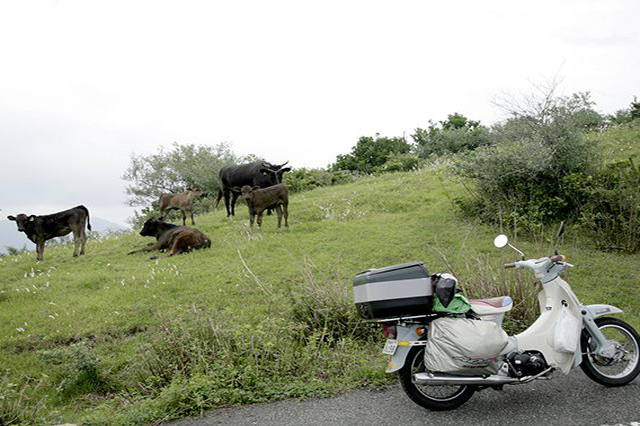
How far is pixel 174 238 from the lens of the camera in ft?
48.7

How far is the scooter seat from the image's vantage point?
5992 mm

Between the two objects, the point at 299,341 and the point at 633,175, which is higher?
the point at 633,175

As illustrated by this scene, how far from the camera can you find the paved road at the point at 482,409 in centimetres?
558

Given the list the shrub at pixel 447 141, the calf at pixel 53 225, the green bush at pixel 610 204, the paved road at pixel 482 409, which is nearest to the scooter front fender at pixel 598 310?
the paved road at pixel 482 409

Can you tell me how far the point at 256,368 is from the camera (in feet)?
22.7

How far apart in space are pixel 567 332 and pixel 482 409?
114cm

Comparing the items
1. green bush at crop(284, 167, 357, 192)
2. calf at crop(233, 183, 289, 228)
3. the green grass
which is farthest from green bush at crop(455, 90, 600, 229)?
green bush at crop(284, 167, 357, 192)

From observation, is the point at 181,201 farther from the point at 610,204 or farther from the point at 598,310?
the point at 598,310

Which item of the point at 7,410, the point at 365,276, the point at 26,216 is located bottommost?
the point at 7,410

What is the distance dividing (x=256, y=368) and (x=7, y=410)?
2623 millimetres

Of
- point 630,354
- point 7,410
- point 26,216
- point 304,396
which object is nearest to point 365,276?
point 304,396

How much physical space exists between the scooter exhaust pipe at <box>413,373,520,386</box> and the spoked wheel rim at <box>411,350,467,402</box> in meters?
0.14

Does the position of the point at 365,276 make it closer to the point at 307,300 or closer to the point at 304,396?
the point at 304,396

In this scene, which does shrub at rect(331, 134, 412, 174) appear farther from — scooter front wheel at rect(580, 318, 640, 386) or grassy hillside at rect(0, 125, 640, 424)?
scooter front wheel at rect(580, 318, 640, 386)
